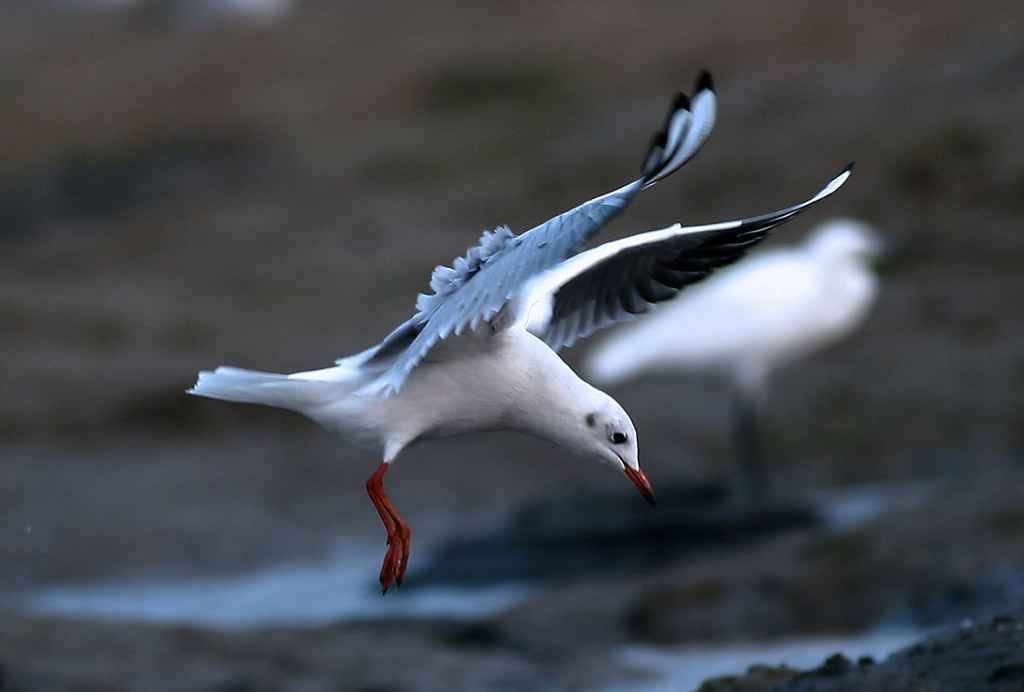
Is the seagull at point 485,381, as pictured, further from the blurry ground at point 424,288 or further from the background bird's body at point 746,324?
the background bird's body at point 746,324

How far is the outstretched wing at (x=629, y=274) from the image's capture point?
5184 millimetres

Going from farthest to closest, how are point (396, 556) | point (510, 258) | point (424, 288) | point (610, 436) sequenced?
point (424, 288)
point (610, 436)
point (396, 556)
point (510, 258)

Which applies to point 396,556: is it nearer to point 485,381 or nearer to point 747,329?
point 485,381

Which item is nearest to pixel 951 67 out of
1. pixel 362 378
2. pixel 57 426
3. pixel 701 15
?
pixel 701 15

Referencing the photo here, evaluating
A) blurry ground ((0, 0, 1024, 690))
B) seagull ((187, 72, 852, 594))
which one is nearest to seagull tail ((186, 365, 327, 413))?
seagull ((187, 72, 852, 594))

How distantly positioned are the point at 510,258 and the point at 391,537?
41.2 inches

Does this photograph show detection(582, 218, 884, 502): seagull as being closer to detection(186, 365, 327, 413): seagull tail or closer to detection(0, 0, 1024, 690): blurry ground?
detection(0, 0, 1024, 690): blurry ground

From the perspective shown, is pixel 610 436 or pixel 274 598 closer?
pixel 610 436

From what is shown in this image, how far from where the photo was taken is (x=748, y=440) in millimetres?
9953

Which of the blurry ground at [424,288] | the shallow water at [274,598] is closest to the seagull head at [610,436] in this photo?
the blurry ground at [424,288]

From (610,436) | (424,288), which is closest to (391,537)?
(610,436)

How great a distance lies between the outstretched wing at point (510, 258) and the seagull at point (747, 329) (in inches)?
187

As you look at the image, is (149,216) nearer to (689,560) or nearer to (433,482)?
(433,482)

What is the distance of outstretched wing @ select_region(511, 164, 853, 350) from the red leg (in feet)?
2.24
